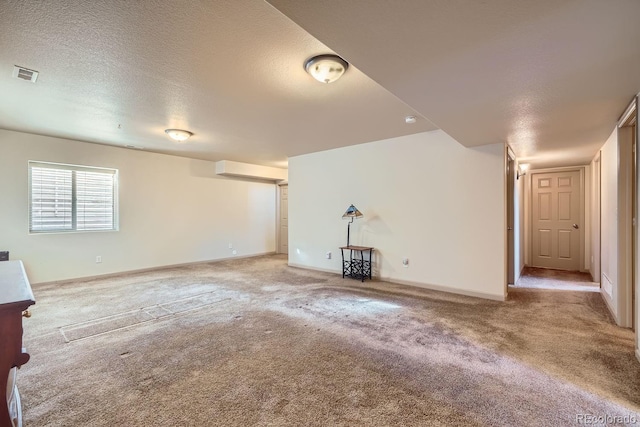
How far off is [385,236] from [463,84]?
10.6 feet

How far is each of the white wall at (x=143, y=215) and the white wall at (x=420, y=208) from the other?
2.57m

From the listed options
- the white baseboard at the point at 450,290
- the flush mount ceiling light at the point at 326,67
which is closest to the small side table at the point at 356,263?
the white baseboard at the point at 450,290

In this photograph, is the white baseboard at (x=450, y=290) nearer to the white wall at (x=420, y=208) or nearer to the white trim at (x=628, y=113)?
the white wall at (x=420, y=208)

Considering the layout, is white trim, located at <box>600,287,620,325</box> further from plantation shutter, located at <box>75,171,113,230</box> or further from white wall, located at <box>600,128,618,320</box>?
plantation shutter, located at <box>75,171,113,230</box>

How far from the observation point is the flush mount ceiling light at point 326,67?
7.49 feet

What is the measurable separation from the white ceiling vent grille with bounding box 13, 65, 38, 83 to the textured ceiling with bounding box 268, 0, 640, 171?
272 cm

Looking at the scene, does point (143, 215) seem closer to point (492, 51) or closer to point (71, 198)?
point (71, 198)

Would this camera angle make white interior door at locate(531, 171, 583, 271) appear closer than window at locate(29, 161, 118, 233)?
No

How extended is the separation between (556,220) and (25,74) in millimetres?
8885

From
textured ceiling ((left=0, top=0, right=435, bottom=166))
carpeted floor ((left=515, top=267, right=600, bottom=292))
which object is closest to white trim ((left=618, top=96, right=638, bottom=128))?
textured ceiling ((left=0, top=0, right=435, bottom=166))

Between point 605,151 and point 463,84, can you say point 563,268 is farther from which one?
point 463,84

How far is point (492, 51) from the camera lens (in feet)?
5.65

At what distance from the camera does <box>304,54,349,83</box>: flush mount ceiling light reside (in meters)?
2.28

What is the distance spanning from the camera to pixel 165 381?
208 cm
